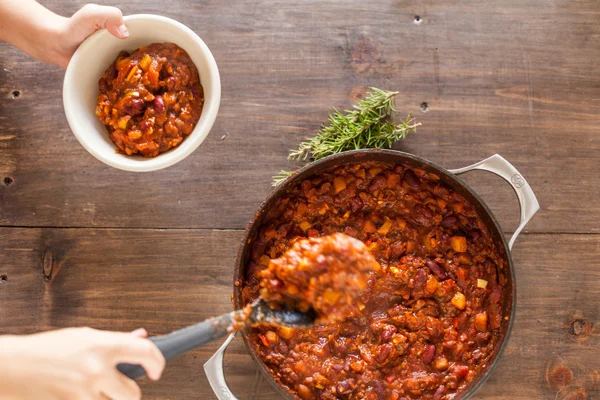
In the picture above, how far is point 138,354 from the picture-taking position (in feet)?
5.34

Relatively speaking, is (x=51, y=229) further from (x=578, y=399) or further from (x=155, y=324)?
(x=578, y=399)

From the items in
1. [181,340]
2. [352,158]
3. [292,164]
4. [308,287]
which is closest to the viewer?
[181,340]

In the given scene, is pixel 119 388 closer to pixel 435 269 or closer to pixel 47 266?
pixel 47 266

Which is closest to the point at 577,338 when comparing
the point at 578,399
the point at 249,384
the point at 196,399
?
the point at 578,399

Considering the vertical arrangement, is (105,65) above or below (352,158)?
above

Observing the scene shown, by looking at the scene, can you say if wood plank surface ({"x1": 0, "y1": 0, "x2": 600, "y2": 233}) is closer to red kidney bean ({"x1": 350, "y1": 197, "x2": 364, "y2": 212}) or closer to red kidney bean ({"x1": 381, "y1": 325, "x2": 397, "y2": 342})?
red kidney bean ({"x1": 350, "y1": 197, "x2": 364, "y2": 212})

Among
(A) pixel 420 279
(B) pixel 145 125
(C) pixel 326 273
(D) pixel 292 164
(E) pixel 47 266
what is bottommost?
(A) pixel 420 279

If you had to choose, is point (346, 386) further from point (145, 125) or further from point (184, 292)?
point (145, 125)

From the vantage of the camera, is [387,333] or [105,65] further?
[387,333]

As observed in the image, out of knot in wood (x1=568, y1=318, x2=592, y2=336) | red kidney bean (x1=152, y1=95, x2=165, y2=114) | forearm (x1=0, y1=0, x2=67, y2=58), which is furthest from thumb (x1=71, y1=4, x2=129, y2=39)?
knot in wood (x1=568, y1=318, x2=592, y2=336)

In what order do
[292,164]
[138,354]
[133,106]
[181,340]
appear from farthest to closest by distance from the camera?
[292,164], [133,106], [181,340], [138,354]

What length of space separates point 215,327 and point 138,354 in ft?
0.89

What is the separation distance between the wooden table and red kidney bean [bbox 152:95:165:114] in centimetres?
48

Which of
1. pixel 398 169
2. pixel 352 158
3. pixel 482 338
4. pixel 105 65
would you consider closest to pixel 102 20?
pixel 105 65
